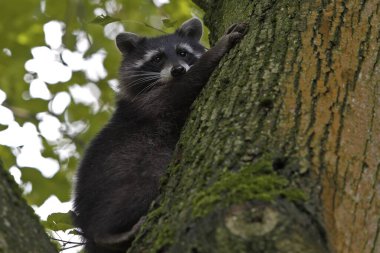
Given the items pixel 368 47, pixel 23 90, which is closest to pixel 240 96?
pixel 368 47

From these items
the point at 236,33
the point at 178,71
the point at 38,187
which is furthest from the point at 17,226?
the point at 38,187

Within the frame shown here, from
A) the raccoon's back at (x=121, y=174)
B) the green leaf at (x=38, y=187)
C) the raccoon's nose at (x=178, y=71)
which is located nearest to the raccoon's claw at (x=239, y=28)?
the raccoon's back at (x=121, y=174)

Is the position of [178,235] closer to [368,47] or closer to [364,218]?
[364,218]

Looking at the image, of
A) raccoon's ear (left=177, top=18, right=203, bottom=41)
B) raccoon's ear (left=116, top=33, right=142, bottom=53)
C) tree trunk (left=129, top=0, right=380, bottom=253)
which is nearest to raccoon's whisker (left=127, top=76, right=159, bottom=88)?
raccoon's ear (left=116, top=33, right=142, bottom=53)

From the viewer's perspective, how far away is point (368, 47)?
3895mm

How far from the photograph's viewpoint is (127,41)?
7164mm

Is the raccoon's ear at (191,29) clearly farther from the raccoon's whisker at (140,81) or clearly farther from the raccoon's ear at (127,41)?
the raccoon's whisker at (140,81)

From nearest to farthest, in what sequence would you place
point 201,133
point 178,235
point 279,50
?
point 178,235
point 201,133
point 279,50

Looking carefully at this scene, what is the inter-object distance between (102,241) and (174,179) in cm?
131

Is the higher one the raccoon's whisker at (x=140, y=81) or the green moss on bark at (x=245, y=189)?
the green moss on bark at (x=245, y=189)

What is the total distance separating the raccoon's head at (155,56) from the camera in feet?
21.1

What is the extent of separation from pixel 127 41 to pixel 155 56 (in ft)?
1.75

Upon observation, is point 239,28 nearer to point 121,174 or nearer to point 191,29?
point 121,174

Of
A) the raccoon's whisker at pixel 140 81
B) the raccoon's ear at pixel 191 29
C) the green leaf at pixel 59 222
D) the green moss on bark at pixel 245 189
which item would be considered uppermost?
the green moss on bark at pixel 245 189
